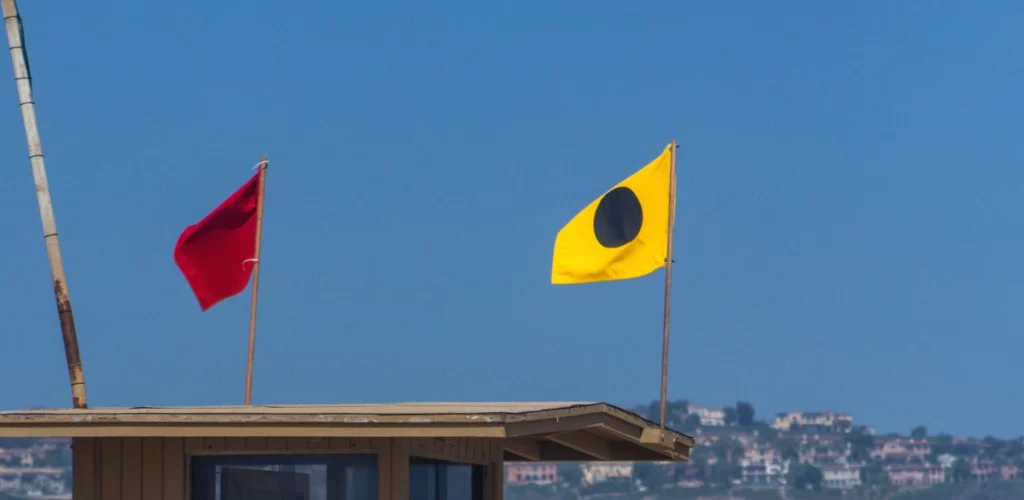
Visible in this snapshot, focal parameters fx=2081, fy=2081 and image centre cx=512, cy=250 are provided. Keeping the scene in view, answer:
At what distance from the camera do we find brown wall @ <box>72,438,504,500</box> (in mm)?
15414

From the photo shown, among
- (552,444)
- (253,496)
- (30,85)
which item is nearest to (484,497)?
(552,444)

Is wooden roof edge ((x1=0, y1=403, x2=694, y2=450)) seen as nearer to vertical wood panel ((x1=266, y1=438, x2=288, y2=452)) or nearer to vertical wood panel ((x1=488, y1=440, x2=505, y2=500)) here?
vertical wood panel ((x1=266, y1=438, x2=288, y2=452))

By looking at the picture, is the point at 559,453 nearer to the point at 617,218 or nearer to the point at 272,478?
the point at 617,218

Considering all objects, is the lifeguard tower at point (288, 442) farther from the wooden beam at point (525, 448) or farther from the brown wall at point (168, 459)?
the wooden beam at point (525, 448)

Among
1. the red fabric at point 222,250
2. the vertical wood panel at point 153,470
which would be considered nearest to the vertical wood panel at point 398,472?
the vertical wood panel at point 153,470

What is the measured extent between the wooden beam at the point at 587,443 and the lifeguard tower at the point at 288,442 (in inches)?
24.9

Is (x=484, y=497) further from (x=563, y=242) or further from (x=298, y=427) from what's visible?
(x=298, y=427)

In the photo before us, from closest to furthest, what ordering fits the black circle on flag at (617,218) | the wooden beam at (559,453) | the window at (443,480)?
the window at (443,480) → the black circle on flag at (617,218) → the wooden beam at (559,453)

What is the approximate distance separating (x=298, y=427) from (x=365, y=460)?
114 centimetres

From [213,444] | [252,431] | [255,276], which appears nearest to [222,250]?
[255,276]

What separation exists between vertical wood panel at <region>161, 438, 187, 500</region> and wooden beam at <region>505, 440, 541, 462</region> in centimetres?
376

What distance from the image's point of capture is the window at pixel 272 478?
15500 millimetres

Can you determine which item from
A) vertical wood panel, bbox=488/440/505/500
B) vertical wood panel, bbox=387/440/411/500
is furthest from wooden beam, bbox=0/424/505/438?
vertical wood panel, bbox=488/440/505/500

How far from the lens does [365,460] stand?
15633mm
